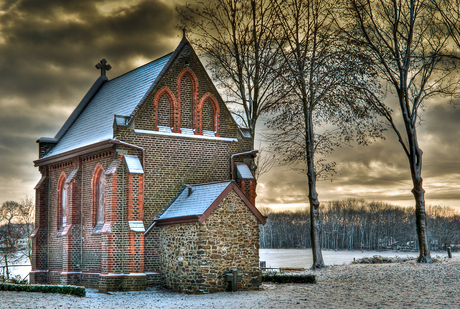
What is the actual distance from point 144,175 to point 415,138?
13903 mm

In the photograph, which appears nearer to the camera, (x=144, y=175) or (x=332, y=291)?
(x=332, y=291)

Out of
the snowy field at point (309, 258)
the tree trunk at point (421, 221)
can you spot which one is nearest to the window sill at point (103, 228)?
the tree trunk at point (421, 221)

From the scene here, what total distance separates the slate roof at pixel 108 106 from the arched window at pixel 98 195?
1.65 m

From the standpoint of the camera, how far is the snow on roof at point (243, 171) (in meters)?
22.4

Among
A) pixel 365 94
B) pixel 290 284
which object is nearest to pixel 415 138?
pixel 365 94

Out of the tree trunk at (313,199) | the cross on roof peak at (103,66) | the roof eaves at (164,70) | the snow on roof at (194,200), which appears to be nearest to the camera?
the snow on roof at (194,200)

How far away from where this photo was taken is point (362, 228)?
99938 millimetres

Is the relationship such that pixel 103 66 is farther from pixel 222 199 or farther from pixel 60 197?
pixel 222 199

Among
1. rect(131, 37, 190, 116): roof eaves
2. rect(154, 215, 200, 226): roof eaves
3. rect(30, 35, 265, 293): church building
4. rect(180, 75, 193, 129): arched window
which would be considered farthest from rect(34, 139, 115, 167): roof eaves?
rect(154, 215, 200, 226): roof eaves

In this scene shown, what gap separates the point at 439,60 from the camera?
2355 cm

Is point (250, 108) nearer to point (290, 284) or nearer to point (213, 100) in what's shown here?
point (213, 100)

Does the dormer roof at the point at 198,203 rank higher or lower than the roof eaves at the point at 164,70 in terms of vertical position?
lower

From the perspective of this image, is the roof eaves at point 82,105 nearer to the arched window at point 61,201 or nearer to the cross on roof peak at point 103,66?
the cross on roof peak at point 103,66

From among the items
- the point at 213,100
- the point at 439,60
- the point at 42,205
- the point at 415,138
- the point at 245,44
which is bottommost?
the point at 42,205
